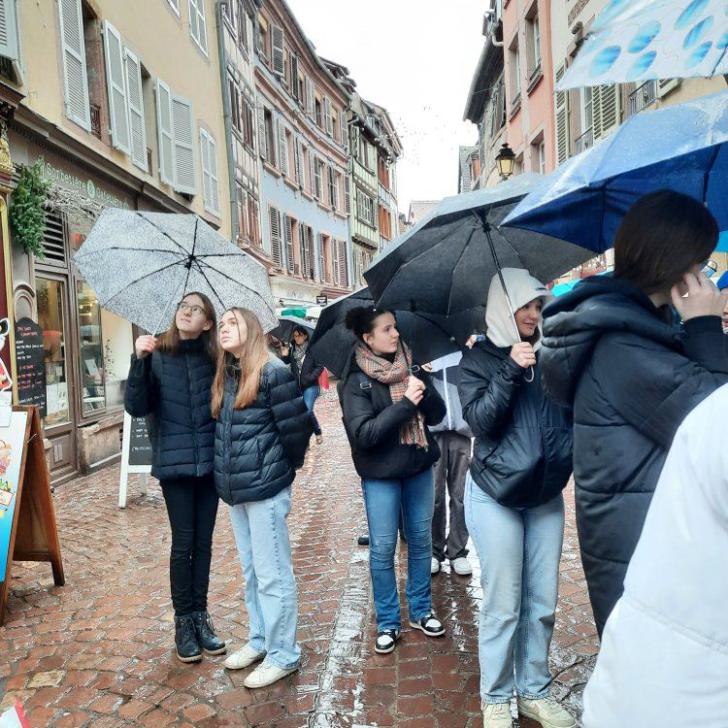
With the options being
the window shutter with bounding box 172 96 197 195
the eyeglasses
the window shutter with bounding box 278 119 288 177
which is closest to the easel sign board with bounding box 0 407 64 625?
the eyeglasses

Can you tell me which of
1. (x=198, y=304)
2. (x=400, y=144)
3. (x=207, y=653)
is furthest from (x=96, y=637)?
(x=400, y=144)

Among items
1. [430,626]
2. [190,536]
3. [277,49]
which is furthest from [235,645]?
[277,49]

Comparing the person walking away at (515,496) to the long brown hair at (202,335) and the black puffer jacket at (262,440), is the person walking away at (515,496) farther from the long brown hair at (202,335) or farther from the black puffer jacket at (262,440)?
the long brown hair at (202,335)

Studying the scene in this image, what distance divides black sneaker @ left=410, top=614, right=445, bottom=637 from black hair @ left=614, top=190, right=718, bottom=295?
257 cm

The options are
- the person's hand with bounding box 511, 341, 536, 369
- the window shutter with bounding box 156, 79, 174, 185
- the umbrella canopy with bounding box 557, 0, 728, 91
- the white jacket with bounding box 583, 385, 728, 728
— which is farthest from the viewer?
the window shutter with bounding box 156, 79, 174, 185

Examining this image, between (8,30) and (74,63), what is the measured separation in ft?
6.72

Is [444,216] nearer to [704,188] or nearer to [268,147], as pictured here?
[704,188]

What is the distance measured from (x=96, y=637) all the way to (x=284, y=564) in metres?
1.42

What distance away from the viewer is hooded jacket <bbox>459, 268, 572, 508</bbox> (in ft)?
9.14

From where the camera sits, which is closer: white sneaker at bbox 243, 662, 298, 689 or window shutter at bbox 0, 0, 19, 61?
white sneaker at bbox 243, 662, 298, 689

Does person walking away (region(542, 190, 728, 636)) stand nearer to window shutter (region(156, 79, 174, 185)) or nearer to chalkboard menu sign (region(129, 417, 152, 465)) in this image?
chalkboard menu sign (region(129, 417, 152, 465))

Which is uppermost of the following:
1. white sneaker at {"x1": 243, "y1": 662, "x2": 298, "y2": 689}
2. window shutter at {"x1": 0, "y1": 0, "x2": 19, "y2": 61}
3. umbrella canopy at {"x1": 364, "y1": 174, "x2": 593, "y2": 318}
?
window shutter at {"x1": 0, "y1": 0, "x2": 19, "y2": 61}

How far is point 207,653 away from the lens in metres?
3.90

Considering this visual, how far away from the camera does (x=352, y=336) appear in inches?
158
